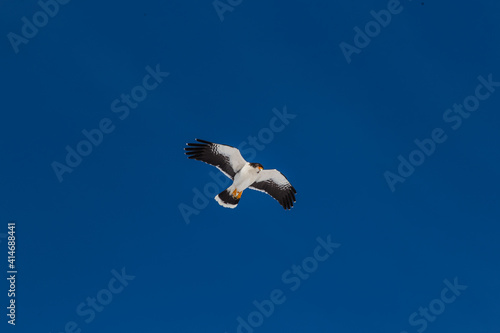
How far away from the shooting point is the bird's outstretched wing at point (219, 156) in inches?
690

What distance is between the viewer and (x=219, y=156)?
17812mm

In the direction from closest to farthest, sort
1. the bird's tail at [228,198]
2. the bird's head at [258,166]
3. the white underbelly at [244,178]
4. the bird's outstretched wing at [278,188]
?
the bird's head at [258,166] < the white underbelly at [244,178] < the bird's tail at [228,198] < the bird's outstretched wing at [278,188]

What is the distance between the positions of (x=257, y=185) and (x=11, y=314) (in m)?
9.55

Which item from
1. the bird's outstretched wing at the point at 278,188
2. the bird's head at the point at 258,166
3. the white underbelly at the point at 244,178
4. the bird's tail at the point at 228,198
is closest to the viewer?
the bird's head at the point at 258,166

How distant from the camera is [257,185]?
61.8ft

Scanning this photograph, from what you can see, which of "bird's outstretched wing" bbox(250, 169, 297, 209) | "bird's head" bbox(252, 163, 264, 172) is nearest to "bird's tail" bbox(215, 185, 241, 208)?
"bird's outstretched wing" bbox(250, 169, 297, 209)

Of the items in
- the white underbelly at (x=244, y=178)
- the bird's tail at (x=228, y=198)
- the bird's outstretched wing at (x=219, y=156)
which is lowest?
the bird's tail at (x=228, y=198)

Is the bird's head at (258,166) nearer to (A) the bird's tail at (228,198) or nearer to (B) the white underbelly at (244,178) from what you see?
(B) the white underbelly at (244,178)

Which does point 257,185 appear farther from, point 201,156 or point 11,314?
point 11,314

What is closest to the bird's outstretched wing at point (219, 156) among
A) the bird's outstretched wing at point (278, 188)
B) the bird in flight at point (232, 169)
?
the bird in flight at point (232, 169)

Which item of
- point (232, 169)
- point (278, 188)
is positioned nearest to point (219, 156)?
point (232, 169)

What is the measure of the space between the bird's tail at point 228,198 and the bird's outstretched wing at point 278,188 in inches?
35.5

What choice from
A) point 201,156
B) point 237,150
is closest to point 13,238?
point 201,156

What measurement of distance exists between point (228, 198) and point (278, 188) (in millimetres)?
1993
